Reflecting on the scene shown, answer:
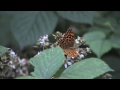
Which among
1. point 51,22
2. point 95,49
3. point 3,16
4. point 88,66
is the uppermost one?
point 3,16

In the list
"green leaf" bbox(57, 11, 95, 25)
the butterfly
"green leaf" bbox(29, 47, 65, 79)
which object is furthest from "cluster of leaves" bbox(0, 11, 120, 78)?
"green leaf" bbox(29, 47, 65, 79)

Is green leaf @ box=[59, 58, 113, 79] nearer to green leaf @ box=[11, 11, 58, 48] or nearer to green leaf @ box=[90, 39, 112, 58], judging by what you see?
green leaf @ box=[90, 39, 112, 58]

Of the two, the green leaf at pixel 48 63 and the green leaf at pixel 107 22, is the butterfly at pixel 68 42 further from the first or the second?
the green leaf at pixel 107 22

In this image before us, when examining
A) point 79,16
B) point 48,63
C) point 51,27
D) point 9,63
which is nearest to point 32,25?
point 51,27

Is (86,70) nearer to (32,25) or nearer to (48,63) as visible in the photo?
(48,63)

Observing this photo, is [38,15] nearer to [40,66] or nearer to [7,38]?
[7,38]

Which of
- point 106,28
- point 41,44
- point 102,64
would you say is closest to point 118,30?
point 106,28
